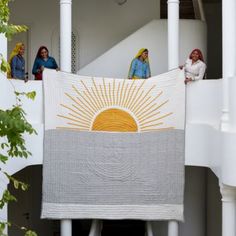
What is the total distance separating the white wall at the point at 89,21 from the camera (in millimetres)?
15180

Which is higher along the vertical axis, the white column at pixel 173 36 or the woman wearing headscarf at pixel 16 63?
the white column at pixel 173 36

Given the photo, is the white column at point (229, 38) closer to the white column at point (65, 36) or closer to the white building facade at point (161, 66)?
the white building facade at point (161, 66)

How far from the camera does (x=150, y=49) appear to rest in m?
13.3

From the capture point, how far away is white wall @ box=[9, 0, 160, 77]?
15.2 meters

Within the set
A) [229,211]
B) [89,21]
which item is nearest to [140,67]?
[89,21]

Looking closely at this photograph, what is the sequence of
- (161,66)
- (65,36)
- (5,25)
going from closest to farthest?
(5,25) → (65,36) → (161,66)

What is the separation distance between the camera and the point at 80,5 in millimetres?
15312

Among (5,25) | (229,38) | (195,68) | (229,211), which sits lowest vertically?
(229,211)

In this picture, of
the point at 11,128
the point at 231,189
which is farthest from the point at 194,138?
the point at 11,128

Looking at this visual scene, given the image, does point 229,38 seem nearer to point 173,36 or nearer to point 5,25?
point 173,36

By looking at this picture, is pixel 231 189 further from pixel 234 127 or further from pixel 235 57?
pixel 235 57

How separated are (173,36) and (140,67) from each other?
0.96 meters

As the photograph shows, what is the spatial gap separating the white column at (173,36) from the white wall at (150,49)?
1167 mm

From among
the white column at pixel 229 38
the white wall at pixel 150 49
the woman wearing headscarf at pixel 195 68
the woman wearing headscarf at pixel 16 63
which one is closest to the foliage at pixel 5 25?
the white column at pixel 229 38
